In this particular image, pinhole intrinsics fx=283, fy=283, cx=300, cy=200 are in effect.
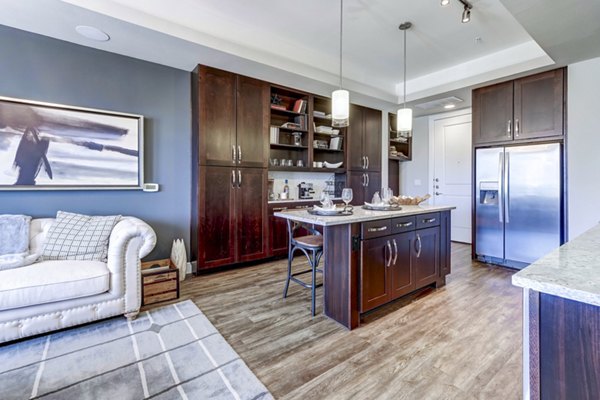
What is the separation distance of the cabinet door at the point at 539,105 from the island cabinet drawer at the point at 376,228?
8.78 feet

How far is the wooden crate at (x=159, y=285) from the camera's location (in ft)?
8.49

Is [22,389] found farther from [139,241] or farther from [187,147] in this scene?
[187,147]

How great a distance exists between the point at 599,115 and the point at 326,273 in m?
3.55

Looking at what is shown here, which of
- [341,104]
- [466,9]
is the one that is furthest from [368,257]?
[466,9]

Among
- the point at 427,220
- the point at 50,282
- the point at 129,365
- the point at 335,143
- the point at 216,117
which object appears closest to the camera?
the point at 129,365

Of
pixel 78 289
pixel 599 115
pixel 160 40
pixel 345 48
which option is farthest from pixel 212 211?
pixel 599 115

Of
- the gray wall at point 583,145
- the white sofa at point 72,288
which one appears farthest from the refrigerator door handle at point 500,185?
the white sofa at point 72,288

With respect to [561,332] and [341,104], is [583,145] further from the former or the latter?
[561,332]

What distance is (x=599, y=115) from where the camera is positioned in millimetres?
3137

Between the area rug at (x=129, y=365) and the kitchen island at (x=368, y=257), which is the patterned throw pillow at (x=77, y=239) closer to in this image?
the area rug at (x=129, y=365)

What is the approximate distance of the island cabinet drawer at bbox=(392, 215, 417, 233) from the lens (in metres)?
2.45

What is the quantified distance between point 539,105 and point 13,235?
5.62 meters

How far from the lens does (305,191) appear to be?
4.64 metres

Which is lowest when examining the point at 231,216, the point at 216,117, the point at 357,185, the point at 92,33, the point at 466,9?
the point at 231,216
